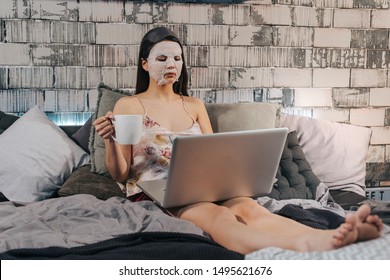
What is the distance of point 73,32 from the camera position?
2.86 metres

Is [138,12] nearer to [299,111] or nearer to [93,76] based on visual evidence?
[93,76]

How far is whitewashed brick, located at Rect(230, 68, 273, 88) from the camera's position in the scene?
3.08 m

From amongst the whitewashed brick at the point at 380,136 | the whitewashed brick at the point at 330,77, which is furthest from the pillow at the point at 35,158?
the whitewashed brick at the point at 380,136

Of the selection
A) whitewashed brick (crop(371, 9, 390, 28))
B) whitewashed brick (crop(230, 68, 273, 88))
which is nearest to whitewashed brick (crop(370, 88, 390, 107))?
whitewashed brick (crop(371, 9, 390, 28))

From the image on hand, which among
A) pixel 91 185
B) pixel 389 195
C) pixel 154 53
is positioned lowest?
pixel 389 195

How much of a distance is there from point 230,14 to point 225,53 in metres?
0.23

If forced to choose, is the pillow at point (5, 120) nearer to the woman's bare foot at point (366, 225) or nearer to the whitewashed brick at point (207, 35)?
the whitewashed brick at point (207, 35)

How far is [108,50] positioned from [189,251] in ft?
6.30

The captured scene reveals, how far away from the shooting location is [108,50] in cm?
291

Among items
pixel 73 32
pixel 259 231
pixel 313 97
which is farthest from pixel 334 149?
pixel 73 32

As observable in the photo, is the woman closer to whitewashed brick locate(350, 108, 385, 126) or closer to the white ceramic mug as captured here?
the white ceramic mug

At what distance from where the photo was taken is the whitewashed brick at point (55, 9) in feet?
9.20
